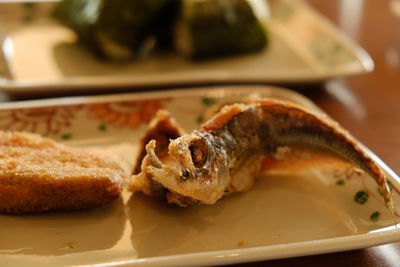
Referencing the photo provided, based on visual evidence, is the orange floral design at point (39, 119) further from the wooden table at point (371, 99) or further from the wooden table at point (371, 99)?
the wooden table at point (371, 99)

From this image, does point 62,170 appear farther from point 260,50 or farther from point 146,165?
point 260,50

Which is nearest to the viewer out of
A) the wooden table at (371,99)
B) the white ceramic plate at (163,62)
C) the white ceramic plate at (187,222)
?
the white ceramic plate at (187,222)

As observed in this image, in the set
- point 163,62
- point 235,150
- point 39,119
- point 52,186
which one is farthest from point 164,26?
point 52,186

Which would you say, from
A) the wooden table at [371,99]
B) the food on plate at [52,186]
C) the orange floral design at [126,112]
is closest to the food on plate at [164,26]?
the wooden table at [371,99]

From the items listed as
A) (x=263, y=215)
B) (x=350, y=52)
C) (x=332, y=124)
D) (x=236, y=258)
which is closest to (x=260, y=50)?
(x=350, y=52)

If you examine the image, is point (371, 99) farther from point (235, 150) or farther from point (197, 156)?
point (197, 156)

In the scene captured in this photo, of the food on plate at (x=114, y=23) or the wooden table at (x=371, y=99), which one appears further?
the food on plate at (x=114, y=23)

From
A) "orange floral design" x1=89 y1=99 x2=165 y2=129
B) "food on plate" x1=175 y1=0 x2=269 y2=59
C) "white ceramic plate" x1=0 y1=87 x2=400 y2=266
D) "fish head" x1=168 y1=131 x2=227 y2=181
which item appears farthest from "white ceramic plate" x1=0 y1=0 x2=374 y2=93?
"fish head" x1=168 y1=131 x2=227 y2=181
